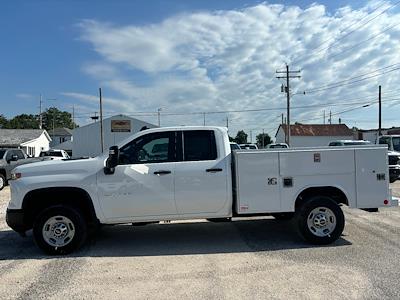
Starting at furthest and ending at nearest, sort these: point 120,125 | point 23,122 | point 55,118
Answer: point 55,118 < point 23,122 < point 120,125

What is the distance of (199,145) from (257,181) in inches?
45.0

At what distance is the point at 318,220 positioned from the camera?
7516mm

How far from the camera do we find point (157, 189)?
718cm

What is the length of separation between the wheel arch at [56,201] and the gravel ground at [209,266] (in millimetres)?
597

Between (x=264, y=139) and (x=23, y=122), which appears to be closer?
(x=264, y=139)

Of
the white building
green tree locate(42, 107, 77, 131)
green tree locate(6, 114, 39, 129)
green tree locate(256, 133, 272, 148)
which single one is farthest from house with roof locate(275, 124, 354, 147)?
green tree locate(42, 107, 77, 131)

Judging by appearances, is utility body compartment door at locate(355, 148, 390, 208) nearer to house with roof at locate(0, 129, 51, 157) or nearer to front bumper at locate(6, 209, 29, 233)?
front bumper at locate(6, 209, 29, 233)

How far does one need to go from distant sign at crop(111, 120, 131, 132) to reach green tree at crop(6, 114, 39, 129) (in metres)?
63.1

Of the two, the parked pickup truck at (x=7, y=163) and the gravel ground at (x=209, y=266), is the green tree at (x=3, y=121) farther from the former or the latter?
the gravel ground at (x=209, y=266)

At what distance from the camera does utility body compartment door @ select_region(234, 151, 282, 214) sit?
730cm

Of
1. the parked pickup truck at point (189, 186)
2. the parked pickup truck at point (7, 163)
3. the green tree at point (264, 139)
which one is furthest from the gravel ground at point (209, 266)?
the green tree at point (264, 139)

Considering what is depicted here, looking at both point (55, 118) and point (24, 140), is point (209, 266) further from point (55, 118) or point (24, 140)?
point (55, 118)

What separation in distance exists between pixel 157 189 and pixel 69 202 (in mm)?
1504

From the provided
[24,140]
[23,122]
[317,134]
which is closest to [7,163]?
[24,140]
